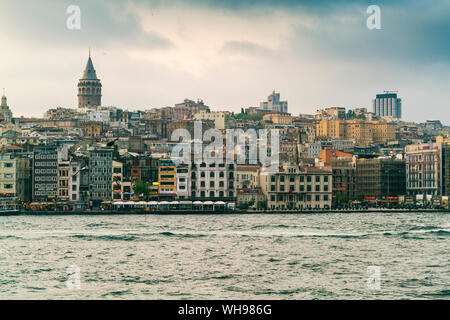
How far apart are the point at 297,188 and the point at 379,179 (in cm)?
1166

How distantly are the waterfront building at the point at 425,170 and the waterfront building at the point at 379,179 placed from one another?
90 centimetres

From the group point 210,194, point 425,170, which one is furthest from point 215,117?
point 210,194

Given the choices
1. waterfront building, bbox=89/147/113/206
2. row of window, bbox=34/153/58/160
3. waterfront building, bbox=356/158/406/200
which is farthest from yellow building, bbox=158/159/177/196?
waterfront building, bbox=356/158/406/200

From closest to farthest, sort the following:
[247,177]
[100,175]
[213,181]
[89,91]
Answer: [213,181], [100,175], [247,177], [89,91]

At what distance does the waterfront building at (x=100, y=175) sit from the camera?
6425cm

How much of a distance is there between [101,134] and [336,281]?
88.5 meters

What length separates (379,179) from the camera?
7319 cm

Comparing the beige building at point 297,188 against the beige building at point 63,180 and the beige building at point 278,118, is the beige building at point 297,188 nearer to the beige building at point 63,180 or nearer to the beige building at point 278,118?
the beige building at point 63,180

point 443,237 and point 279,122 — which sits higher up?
point 279,122

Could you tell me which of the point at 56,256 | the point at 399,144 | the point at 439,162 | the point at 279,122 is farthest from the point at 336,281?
the point at 279,122

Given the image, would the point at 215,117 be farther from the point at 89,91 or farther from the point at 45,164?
the point at 45,164

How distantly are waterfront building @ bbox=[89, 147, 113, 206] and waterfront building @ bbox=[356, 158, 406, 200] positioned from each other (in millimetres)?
23720

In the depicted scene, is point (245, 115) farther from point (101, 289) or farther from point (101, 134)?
point (101, 289)

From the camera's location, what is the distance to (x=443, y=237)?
32.2 metres
